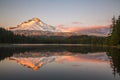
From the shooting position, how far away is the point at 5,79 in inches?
725

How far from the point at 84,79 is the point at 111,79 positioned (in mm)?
1874

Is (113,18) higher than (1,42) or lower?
higher

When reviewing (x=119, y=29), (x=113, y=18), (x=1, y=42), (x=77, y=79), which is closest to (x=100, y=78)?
(x=77, y=79)

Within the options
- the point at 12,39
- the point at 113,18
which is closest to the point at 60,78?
the point at 113,18

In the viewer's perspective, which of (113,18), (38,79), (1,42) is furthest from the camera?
(1,42)

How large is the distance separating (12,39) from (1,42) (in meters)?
17.8

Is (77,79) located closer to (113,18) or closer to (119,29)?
(119,29)

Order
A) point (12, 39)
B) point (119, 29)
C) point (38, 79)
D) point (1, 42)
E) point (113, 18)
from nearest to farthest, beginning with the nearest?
1. point (38, 79)
2. point (119, 29)
3. point (113, 18)
4. point (1, 42)
5. point (12, 39)

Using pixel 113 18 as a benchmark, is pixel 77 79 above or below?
below

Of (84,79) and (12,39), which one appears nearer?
(84,79)

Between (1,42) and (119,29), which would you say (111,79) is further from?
(1,42)

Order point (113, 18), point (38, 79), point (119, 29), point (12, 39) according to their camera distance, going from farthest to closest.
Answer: point (12, 39)
point (113, 18)
point (119, 29)
point (38, 79)

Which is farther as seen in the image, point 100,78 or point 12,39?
point 12,39

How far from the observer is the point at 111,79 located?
18.7 m
